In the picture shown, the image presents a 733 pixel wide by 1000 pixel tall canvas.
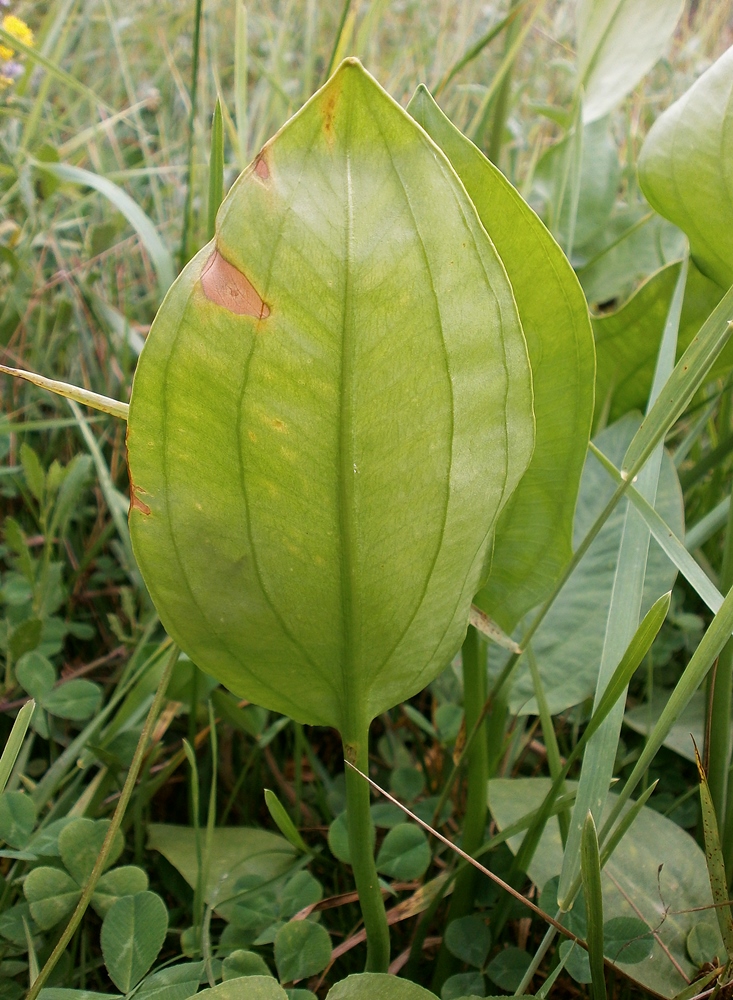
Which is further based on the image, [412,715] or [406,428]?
[412,715]

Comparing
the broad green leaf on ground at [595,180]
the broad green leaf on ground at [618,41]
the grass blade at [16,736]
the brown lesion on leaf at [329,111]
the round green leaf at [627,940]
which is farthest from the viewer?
the broad green leaf on ground at [595,180]

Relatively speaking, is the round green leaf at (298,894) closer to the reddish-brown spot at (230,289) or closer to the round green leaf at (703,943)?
the round green leaf at (703,943)

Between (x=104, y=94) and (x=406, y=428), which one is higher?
(x=104, y=94)

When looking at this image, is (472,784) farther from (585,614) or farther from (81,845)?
(81,845)

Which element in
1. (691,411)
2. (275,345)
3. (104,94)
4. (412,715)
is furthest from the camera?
(104,94)

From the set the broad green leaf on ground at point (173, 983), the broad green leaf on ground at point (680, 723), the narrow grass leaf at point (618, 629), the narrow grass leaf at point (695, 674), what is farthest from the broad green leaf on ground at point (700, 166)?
the broad green leaf on ground at point (173, 983)

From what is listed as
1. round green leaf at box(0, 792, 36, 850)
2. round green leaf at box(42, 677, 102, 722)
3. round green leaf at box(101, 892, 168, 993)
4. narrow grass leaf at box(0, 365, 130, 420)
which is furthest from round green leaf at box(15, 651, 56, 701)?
narrow grass leaf at box(0, 365, 130, 420)

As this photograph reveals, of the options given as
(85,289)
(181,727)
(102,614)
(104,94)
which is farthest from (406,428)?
(104,94)

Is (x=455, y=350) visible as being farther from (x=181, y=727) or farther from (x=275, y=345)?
(x=181, y=727)
